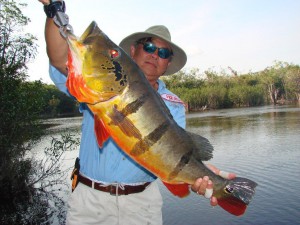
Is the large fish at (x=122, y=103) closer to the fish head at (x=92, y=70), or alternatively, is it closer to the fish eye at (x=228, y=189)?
the fish head at (x=92, y=70)

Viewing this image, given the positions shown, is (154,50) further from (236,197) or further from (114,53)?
(236,197)

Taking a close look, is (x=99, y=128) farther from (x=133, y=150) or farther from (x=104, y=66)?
(x=104, y=66)

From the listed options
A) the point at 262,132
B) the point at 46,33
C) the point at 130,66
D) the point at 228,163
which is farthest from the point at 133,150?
the point at 262,132

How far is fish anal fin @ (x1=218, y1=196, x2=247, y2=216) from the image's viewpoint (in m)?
3.40

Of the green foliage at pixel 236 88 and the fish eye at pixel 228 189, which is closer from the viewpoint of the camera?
the fish eye at pixel 228 189

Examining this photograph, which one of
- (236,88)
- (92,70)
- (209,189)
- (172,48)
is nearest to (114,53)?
(92,70)

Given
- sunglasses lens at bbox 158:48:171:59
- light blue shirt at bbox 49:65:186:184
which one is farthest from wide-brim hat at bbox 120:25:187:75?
light blue shirt at bbox 49:65:186:184

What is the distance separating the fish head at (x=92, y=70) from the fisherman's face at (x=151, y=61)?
1429mm

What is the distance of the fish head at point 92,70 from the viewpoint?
2.60 m

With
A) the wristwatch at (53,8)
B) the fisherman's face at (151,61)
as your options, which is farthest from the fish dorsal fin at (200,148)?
the wristwatch at (53,8)

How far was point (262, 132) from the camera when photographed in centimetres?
2875

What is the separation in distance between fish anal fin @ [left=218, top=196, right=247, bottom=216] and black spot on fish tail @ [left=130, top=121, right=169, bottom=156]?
1215mm

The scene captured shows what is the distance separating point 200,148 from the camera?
3.27 metres

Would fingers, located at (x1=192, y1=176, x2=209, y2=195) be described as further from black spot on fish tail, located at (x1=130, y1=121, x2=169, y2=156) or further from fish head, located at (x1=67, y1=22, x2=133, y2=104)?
Result: fish head, located at (x1=67, y1=22, x2=133, y2=104)
